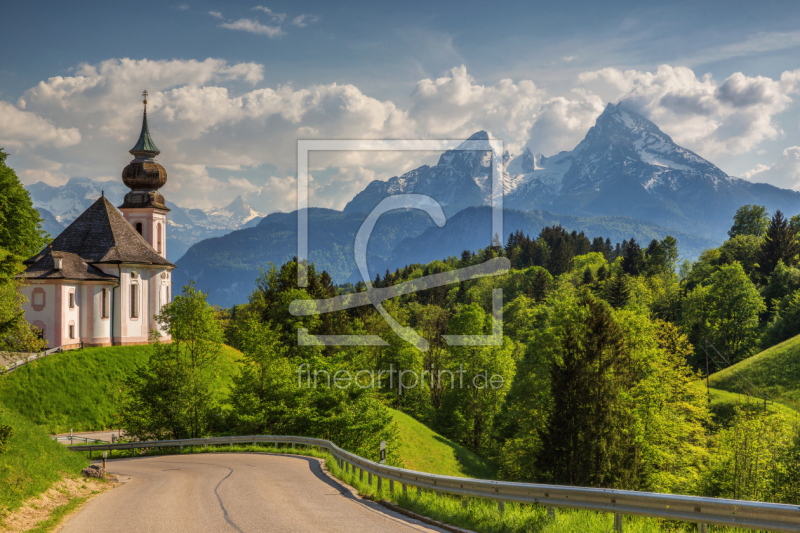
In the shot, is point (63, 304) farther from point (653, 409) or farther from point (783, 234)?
point (783, 234)

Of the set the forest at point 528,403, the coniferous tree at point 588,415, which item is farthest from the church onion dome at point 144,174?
the coniferous tree at point 588,415

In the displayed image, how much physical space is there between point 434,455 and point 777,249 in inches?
2837

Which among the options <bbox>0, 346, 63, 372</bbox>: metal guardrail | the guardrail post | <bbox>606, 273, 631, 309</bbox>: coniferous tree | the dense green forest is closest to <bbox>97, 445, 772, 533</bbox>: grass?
the guardrail post

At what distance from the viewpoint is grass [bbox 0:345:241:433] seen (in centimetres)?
4156

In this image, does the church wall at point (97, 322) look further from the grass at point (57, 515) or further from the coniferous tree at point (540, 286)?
the coniferous tree at point (540, 286)

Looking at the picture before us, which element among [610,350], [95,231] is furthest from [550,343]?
[95,231]

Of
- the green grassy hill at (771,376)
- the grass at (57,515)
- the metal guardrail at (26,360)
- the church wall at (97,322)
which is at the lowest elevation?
the green grassy hill at (771,376)

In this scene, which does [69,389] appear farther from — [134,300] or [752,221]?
[752,221]

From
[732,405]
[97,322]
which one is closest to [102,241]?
[97,322]

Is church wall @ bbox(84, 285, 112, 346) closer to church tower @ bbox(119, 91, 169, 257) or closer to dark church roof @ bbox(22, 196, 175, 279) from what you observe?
dark church roof @ bbox(22, 196, 175, 279)

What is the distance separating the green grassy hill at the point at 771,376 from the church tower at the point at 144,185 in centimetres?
6577

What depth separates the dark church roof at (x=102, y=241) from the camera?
55.5m

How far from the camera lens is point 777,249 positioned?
87375 mm

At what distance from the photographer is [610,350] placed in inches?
1460
